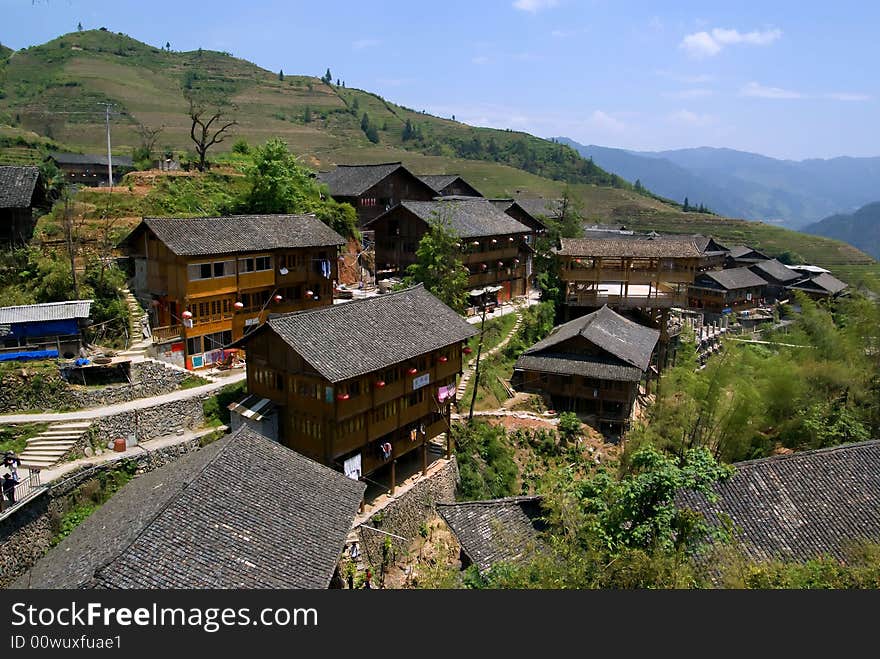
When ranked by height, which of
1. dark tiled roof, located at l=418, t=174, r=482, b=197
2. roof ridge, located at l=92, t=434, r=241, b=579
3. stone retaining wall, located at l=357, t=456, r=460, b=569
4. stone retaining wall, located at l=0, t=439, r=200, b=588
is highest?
dark tiled roof, located at l=418, t=174, r=482, b=197

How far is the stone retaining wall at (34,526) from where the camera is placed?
631 inches

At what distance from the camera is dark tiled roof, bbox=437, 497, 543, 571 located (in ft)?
49.7

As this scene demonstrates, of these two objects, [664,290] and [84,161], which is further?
[84,161]

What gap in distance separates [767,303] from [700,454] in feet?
171

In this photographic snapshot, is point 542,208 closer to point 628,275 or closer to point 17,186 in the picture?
point 628,275

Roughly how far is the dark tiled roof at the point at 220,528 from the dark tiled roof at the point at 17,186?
17.3 m

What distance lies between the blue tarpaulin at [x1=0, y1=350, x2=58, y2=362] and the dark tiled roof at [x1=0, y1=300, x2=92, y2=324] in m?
1.05

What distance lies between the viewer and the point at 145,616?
854 cm

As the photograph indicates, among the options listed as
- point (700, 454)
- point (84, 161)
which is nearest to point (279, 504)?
point (700, 454)

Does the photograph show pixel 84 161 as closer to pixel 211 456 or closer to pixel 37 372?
pixel 37 372

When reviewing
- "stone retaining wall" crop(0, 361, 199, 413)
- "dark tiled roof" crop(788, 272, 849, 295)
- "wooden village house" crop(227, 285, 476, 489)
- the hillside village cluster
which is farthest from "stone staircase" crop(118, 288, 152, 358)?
"dark tiled roof" crop(788, 272, 849, 295)

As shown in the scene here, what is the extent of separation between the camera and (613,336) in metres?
33.0

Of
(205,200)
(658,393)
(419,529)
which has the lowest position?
(419,529)

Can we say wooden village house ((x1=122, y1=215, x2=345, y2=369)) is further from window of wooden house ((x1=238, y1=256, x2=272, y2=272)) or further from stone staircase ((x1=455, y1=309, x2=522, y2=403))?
stone staircase ((x1=455, y1=309, x2=522, y2=403))
